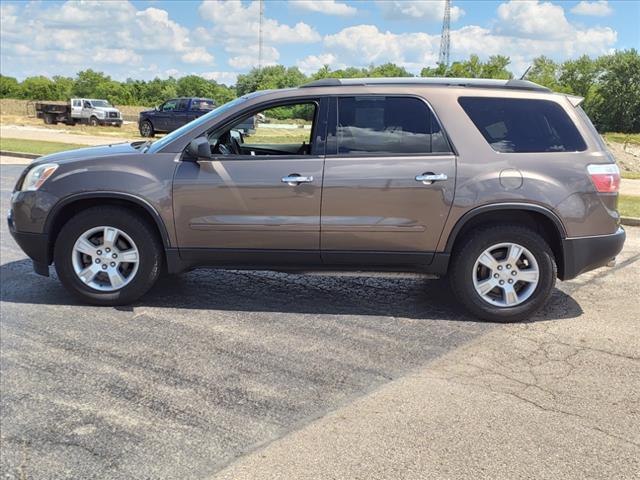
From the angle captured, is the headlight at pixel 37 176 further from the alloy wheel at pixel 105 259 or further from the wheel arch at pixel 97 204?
the alloy wheel at pixel 105 259

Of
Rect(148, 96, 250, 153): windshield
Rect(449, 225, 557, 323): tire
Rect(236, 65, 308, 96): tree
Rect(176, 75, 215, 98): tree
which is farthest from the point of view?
Rect(176, 75, 215, 98): tree

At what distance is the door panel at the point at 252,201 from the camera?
16.8 feet

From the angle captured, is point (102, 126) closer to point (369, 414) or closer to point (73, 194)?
point (73, 194)

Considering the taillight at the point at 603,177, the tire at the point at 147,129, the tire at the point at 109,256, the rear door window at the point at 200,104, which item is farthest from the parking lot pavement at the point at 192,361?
the tire at the point at 147,129

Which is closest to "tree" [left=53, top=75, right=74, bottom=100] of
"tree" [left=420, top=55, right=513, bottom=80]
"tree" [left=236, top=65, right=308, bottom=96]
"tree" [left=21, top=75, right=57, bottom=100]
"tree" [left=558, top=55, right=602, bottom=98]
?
"tree" [left=21, top=75, right=57, bottom=100]

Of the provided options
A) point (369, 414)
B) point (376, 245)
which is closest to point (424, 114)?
point (376, 245)

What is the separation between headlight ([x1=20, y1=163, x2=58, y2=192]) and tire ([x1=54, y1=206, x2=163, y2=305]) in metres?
0.42

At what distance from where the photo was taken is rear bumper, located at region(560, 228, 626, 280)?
5074mm

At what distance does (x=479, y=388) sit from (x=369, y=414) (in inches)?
30.9

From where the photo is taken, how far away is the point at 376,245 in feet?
16.8

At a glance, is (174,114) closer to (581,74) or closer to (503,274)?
(503,274)

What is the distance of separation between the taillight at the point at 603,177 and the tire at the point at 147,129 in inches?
1049

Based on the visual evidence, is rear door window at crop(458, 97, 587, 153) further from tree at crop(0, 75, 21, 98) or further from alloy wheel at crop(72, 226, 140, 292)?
tree at crop(0, 75, 21, 98)

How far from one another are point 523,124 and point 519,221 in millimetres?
779
